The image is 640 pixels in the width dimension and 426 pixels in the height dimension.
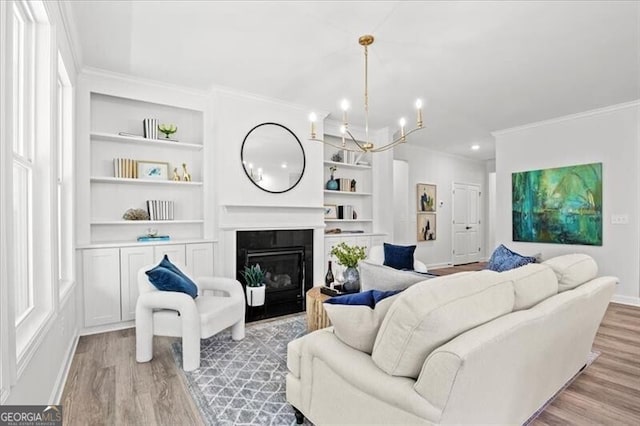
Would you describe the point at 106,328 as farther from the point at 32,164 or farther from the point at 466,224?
the point at 466,224

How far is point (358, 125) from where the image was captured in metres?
5.39

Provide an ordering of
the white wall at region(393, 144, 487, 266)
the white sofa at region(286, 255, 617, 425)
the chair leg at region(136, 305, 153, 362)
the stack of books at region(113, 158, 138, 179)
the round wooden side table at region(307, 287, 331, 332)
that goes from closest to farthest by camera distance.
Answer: the white sofa at region(286, 255, 617, 425) < the chair leg at region(136, 305, 153, 362) < the round wooden side table at region(307, 287, 331, 332) < the stack of books at region(113, 158, 138, 179) < the white wall at region(393, 144, 487, 266)

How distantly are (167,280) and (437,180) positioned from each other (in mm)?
6289

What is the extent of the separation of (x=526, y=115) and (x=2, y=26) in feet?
18.4

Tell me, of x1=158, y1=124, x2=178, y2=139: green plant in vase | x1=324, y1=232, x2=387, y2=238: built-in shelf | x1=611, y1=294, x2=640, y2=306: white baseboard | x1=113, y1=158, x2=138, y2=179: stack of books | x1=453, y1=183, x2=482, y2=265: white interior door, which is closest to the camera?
x1=113, y1=158, x2=138, y2=179: stack of books

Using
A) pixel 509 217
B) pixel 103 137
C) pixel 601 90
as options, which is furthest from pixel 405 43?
pixel 509 217

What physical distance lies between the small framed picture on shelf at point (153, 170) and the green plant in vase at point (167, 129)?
0.35 metres

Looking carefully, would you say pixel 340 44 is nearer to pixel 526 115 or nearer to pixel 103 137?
pixel 103 137

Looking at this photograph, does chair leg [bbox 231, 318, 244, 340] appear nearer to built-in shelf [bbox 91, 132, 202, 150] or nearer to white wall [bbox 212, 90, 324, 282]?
white wall [bbox 212, 90, 324, 282]

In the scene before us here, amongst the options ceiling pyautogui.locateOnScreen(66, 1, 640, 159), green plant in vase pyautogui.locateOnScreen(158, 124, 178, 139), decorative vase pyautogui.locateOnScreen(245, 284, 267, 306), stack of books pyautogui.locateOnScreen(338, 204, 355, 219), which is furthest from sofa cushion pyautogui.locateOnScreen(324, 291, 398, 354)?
stack of books pyautogui.locateOnScreen(338, 204, 355, 219)

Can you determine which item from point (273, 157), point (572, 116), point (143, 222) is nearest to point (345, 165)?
point (273, 157)

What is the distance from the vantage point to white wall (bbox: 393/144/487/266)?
6949 millimetres

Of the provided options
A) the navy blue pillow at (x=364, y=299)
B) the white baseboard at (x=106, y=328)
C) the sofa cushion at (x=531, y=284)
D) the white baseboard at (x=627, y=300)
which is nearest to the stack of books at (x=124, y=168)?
the white baseboard at (x=106, y=328)

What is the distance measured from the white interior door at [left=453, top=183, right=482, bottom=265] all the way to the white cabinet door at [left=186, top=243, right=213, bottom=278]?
591cm
